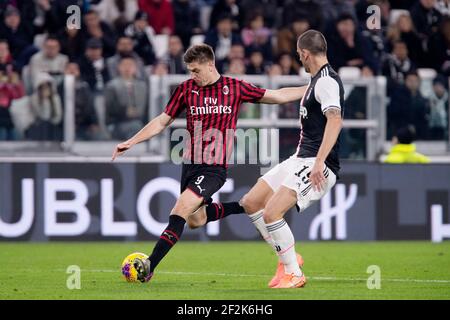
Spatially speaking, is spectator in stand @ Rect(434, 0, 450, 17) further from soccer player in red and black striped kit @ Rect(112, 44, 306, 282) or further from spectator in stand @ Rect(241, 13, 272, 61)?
soccer player in red and black striped kit @ Rect(112, 44, 306, 282)

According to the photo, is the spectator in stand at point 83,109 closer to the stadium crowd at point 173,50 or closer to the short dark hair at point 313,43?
the stadium crowd at point 173,50

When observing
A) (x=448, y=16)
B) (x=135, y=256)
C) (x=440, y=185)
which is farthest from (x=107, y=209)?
(x=448, y=16)

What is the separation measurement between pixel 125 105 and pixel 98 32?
232cm

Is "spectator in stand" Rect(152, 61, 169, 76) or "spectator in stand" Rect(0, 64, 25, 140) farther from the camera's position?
"spectator in stand" Rect(152, 61, 169, 76)

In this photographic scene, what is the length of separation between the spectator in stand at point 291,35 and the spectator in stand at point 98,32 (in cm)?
267

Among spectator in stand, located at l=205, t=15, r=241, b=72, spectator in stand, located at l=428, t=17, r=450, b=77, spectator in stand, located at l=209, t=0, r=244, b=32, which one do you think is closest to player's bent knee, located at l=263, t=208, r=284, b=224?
spectator in stand, located at l=205, t=15, r=241, b=72

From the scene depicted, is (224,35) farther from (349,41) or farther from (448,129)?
(448,129)

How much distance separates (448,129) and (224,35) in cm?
392

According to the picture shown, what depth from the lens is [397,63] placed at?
18.3 m

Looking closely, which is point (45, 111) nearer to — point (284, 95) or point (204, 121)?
point (204, 121)

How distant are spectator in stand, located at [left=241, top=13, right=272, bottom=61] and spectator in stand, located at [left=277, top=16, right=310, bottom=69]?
0.64ft

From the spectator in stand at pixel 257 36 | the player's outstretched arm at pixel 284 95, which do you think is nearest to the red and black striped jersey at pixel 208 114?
the player's outstretched arm at pixel 284 95

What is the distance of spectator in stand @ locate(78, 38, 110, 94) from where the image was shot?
52.4 feet

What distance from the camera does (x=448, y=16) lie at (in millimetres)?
19500
